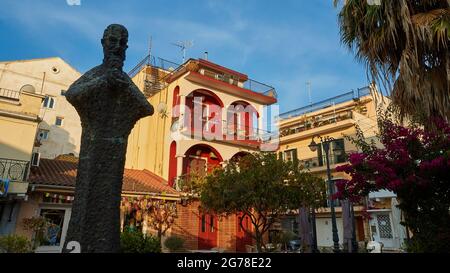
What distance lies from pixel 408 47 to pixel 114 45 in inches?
228

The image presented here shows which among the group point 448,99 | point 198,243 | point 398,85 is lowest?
point 198,243

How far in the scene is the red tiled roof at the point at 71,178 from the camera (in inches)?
556

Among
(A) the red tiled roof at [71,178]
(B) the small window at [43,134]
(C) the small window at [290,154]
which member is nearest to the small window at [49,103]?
(B) the small window at [43,134]

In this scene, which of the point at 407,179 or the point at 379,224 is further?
the point at 379,224

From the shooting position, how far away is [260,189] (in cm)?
1123

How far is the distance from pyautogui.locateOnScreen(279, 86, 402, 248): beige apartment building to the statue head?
58.1 ft

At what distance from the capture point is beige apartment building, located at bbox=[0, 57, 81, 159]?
27172 millimetres

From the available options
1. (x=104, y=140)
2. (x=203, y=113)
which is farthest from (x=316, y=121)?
(x=104, y=140)

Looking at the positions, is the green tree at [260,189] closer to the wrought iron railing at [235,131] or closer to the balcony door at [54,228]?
the balcony door at [54,228]

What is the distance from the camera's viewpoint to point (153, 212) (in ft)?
52.9

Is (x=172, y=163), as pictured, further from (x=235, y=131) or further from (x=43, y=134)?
(x=43, y=134)
